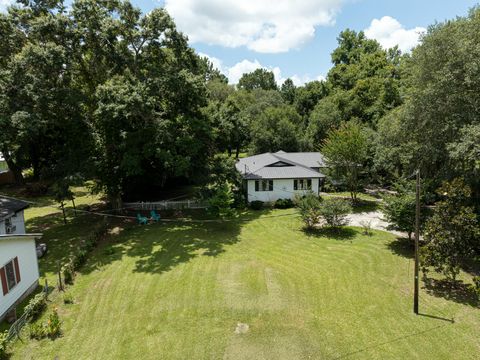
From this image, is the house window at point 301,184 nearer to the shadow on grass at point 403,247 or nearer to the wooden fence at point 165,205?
the wooden fence at point 165,205

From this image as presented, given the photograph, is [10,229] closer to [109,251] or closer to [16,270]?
[109,251]

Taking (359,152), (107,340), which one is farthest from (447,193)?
(107,340)

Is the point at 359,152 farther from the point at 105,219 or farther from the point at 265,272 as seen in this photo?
the point at 105,219

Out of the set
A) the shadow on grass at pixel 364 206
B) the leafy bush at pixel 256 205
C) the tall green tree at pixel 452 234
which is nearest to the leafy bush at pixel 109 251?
the leafy bush at pixel 256 205

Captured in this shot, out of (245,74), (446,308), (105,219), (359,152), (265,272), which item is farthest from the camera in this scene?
(245,74)

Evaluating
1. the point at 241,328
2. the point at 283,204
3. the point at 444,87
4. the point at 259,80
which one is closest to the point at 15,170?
the point at 283,204
